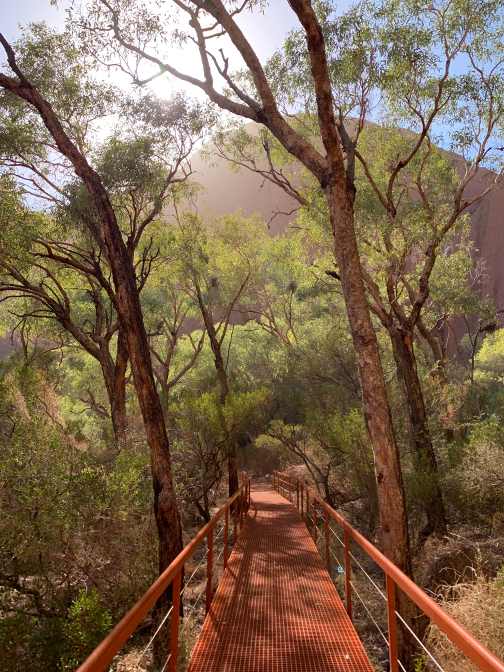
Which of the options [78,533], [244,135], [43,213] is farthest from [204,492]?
[244,135]

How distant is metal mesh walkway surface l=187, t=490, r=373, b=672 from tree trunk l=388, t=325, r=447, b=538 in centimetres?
405

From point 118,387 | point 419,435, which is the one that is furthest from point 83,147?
point 419,435

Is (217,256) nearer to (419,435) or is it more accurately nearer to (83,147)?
(83,147)

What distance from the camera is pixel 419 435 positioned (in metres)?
10.9

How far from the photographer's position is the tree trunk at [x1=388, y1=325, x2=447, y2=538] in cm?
1023

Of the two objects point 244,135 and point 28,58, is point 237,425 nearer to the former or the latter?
point 244,135

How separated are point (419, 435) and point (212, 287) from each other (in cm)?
1189

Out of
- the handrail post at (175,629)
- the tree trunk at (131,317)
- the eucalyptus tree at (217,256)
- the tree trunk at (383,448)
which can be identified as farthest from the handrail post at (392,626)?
the eucalyptus tree at (217,256)

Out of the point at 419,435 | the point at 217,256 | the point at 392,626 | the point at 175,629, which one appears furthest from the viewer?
the point at 217,256

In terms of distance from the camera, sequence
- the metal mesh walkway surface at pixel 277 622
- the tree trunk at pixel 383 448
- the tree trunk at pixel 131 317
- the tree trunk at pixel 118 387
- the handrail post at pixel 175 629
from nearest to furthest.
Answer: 1. the handrail post at pixel 175 629
2. the metal mesh walkway surface at pixel 277 622
3. the tree trunk at pixel 383 448
4. the tree trunk at pixel 131 317
5. the tree trunk at pixel 118 387

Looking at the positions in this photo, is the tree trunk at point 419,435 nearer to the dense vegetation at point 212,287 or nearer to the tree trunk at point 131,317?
the dense vegetation at point 212,287

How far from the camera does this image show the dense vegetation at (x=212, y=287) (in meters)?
6.05

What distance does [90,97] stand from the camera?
1168cm

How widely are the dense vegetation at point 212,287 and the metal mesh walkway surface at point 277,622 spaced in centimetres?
123
